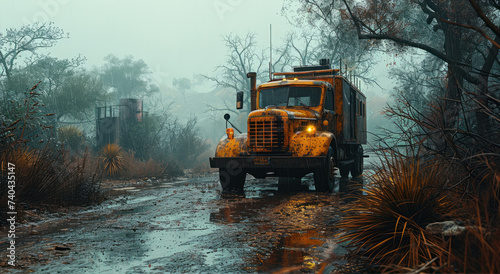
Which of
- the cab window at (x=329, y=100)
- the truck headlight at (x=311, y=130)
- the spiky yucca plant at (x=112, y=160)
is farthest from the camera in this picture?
the spiky yucca plant at (x=112, y=160)

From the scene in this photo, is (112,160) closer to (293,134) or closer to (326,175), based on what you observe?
(293,134)

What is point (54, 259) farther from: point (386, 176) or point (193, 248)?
point (386, 176)

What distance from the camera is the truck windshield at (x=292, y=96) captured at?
12430 millimetres

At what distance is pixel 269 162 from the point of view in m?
11.0

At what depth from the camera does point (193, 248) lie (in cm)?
577

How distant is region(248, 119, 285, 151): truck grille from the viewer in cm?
1131

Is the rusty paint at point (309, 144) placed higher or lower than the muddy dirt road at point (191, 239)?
higher

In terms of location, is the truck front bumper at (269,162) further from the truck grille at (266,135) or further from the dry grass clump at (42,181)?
the dry grass clump at (42,181)

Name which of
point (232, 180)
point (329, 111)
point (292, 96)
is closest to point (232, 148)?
point (232, 180)

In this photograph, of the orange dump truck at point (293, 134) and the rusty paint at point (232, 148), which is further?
the rusty paint at point (232, 148)

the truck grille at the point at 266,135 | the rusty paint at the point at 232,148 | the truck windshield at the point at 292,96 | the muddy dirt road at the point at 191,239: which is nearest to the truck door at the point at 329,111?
the truck windshield at the point at 292,96

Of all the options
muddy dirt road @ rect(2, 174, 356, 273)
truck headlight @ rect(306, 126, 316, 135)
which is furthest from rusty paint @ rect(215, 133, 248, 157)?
muddy dirt road @ rect(2, 174, 356, 273)

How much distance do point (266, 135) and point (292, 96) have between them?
177 centimetres

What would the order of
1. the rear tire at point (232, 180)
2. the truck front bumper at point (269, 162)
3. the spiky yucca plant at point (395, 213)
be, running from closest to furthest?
the spiky yucca plant at point (395, 213) < the truck front bumper at point (269, 162) < the rear tire at point (232, 180)
